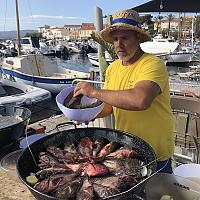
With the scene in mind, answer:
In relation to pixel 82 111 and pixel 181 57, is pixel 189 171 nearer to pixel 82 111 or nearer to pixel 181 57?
pixel 82 111

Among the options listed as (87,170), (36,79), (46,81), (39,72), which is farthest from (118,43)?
(39,72)

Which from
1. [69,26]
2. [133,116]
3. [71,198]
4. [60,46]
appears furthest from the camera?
[69,26]

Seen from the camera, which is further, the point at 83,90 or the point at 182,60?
the point at 182,60

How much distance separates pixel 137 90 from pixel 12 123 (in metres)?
1.35

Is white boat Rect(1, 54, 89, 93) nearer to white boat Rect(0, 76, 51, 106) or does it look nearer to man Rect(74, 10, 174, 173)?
white boat Rect(0, 76, 51, 106)

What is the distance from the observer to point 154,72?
2.14 meters

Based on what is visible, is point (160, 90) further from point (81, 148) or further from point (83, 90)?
point (81, 148)

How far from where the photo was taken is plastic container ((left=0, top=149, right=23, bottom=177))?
2.52 meters

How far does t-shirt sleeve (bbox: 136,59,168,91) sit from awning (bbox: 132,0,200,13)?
231 inches

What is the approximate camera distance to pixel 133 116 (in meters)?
2.37

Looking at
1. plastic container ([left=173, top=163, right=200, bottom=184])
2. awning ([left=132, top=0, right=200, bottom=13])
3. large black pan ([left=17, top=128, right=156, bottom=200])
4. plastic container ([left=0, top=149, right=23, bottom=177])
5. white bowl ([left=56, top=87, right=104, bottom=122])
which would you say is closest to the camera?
large black pan ([left=17, top=128, right=156, bottom=200])

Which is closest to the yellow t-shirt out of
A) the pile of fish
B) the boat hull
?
the pile of fish

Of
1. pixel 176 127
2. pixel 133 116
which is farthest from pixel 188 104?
pixel 133 116

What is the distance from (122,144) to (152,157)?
0.34m
